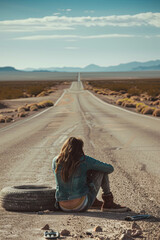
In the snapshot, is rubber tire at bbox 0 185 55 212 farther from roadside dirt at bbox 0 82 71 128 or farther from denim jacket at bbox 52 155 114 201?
roadside dirt at bbox 0 82 71 128

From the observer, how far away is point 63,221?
5.39 metres

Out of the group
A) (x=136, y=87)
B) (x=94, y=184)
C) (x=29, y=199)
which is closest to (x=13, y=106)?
(x=29, y=199)

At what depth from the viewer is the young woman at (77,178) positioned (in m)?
5.54

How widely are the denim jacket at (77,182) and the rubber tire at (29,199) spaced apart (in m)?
0.31

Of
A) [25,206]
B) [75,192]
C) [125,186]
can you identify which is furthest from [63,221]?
[125,186]

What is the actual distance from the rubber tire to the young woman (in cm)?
22

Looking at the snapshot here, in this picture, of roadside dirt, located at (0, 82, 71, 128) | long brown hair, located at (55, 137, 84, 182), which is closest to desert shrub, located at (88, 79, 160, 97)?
roadside dirt, located at (0, 82, 71, 128)

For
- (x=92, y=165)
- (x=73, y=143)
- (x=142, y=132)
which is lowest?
(x=142, y=132)

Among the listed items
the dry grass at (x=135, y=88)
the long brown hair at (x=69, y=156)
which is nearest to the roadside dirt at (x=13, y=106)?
the dry grass at (x=135, y=88)

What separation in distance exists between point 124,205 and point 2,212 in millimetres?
1924

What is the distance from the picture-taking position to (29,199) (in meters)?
6.03

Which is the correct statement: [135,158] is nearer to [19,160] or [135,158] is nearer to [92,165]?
[19,160]

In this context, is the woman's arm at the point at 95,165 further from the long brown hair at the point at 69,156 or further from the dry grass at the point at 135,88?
the dry grass at the point at 135,88

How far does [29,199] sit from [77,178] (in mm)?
880
